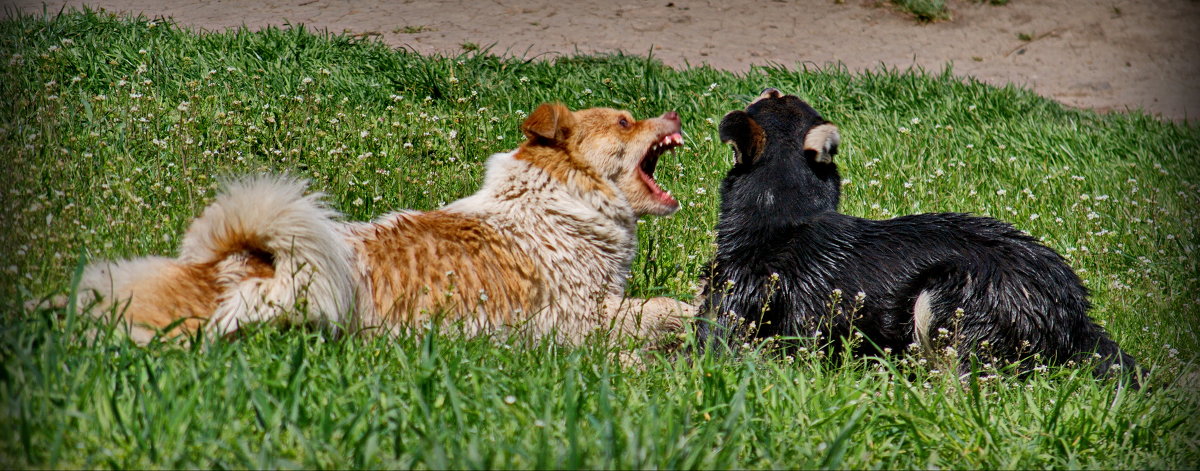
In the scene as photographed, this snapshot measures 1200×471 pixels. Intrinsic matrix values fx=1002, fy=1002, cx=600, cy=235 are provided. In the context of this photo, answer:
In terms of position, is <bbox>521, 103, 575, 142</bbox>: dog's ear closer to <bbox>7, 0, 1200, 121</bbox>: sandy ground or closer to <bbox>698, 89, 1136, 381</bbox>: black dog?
<bbox>698, 89, 1136, 381</bbox>: black dog

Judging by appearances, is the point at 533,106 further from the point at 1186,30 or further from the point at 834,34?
the point at 1186,30

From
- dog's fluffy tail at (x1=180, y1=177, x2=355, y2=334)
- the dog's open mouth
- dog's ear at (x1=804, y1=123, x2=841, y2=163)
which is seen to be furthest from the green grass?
dog's ear at (x1=804, y1=123, x2=841, y2=163)

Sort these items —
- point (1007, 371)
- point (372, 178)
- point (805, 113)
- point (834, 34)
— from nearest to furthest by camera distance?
point (1007, 371) → point (805, 113) → point (372, 178) → point (834, 34)

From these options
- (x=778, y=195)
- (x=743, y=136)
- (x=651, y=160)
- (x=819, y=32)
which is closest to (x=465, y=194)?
(x=651, y=160)

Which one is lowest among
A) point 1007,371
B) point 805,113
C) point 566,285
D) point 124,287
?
point 1007,371

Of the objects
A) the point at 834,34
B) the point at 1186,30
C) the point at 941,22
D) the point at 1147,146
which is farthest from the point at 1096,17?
the point at 1147,146

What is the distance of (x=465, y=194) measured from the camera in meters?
6.04

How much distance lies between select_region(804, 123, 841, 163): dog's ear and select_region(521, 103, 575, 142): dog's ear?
1.20 meters

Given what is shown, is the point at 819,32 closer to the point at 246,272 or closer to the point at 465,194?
the point at 465,194

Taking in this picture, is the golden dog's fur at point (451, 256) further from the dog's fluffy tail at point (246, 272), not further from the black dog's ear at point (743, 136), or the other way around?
the black dog's ear at point (743, 136)

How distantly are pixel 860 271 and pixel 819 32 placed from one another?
270 inches

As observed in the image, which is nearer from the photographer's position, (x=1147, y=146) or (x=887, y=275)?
(x=887, y=275)

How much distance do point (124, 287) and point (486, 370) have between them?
1.34m

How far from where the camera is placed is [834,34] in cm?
1107
